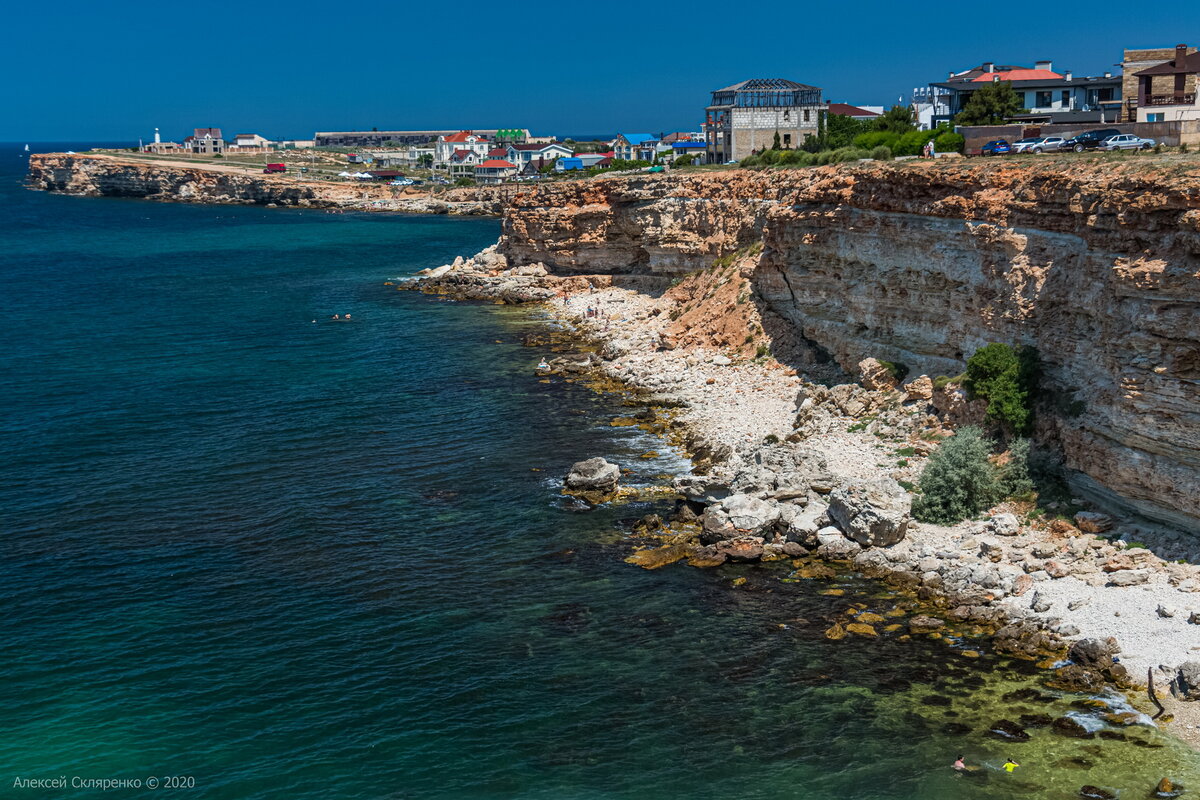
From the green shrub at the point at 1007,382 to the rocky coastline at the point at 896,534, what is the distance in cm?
173

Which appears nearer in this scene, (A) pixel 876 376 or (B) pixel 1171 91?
(A) pixel 876 376

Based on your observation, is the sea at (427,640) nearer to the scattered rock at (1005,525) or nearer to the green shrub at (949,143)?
the scattered rock at (1005,525)

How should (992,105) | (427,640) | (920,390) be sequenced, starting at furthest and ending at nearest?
(992,105) → (920,390) → (427,640)

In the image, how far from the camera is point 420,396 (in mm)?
54844

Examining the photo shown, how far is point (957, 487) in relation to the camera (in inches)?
1341

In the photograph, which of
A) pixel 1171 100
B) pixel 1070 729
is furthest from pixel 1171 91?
pixel 1070 729

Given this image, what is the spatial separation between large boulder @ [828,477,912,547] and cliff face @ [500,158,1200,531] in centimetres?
599

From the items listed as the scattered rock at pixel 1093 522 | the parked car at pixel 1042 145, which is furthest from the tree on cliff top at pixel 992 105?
the scattered rock at pixel 1093 522

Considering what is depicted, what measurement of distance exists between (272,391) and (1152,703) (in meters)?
45.7

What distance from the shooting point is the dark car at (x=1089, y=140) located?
46.3 metres

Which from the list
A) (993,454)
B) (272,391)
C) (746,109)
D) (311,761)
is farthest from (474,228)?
(311,761)

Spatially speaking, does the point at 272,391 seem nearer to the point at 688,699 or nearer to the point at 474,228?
the point at 688,699

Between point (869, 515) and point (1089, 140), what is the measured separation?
2499cm

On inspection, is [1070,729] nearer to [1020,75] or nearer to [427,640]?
[427,640]
